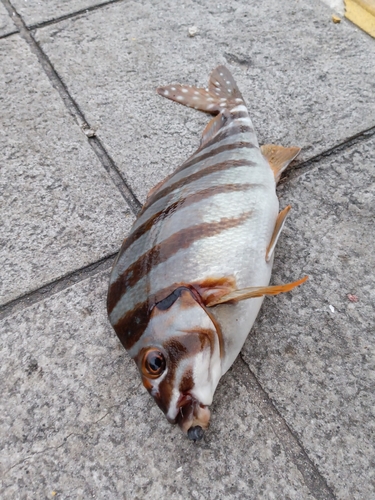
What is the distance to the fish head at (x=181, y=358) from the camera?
5.86 ft

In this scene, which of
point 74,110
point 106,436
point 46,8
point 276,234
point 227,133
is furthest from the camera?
point 46,8

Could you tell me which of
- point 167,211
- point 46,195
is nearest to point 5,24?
point 46,195

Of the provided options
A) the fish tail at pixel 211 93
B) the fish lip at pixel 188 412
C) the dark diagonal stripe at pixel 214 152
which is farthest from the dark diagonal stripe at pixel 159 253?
the fish tail at pixel 211 93

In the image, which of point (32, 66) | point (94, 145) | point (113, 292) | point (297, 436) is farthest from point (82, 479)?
point (32, 66)

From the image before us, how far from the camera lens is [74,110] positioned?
10.7 ft

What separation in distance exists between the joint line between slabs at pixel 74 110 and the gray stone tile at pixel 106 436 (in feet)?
3.00

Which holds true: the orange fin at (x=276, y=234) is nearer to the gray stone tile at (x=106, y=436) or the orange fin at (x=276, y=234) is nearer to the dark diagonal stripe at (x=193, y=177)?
the dark diagonal stripe at (x=193, y=177)

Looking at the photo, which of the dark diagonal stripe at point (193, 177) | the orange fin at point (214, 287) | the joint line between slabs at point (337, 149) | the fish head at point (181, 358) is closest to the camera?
the fish head at point (181, 358)

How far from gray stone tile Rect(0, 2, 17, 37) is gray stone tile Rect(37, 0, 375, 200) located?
251 mm

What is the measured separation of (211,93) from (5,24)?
199cm

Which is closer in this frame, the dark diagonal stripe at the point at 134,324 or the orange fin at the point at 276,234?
the dark diagonal stripe at the point at 134,324

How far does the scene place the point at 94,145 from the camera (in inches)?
121

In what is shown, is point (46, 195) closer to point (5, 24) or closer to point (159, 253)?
point (159, 253)

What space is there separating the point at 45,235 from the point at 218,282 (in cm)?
124
